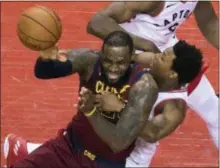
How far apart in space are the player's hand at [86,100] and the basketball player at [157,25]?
0.94m

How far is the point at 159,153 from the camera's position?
6832 mm

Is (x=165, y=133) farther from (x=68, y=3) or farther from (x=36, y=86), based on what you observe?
(x=68, y=3)

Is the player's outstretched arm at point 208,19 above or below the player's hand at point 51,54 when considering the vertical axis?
below

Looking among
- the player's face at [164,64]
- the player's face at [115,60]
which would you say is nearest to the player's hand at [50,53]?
the player's face at [115,60]

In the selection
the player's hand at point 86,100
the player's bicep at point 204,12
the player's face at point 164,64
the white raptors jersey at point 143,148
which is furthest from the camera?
the player's bicep at point 204,12

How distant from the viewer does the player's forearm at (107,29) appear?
5.92 m

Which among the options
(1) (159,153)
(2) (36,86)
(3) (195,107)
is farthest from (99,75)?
(2) (36,86)

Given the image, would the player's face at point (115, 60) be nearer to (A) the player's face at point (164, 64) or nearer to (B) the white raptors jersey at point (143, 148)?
(A) the player's face at point (164, 64)

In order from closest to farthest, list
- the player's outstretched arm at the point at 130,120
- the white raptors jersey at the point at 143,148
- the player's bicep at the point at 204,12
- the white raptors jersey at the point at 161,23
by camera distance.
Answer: the player's outstretched arm at the point at 130,120, the white raptors jersey at the point at 143,148, the white raptors jersey at the point at 161,23, the player's bicep at the point at 204,12

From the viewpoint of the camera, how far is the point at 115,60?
5.30m

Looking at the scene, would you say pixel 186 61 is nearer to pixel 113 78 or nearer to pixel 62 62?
pixel 113 78

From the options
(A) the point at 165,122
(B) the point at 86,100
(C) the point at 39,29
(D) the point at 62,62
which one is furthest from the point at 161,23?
(B) the point at 86,100

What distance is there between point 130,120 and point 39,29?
0.80m

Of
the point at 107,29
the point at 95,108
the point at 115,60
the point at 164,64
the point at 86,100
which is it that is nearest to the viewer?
the point at 86,100
